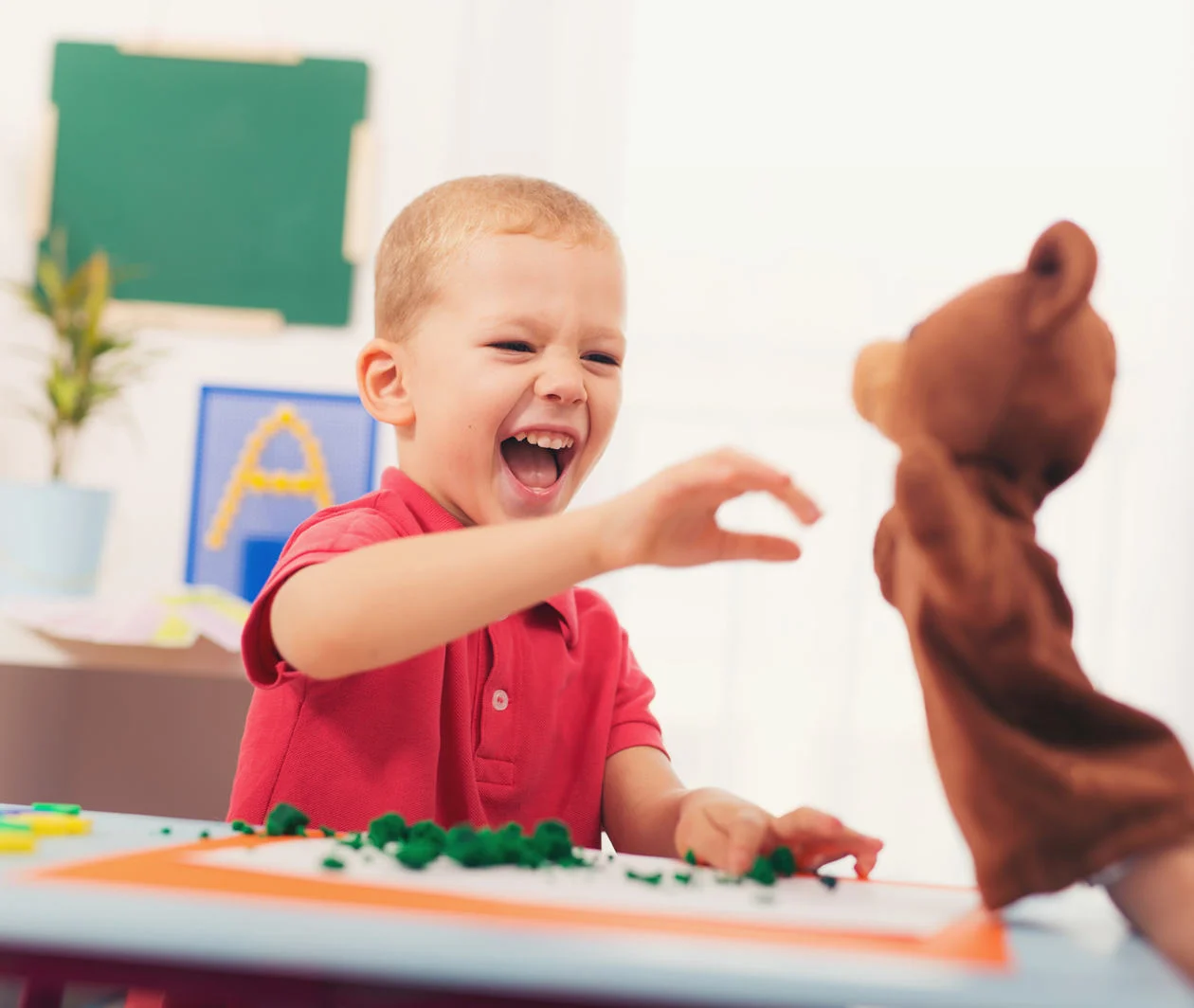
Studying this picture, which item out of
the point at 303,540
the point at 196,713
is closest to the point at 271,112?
the point at 196,713

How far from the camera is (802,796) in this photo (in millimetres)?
2324

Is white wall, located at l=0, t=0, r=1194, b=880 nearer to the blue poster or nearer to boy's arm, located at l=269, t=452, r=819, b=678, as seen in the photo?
the blue poster

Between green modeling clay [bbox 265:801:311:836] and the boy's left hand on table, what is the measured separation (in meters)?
0.19

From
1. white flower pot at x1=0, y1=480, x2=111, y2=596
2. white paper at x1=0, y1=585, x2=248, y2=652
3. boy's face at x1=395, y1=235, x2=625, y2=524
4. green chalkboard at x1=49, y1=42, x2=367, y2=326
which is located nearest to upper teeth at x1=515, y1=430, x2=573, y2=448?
boy's face at x1=395, y1=235, x2=625, y2=524

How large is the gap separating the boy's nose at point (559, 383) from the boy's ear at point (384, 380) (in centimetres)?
12

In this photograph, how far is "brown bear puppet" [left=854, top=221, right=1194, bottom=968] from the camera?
455mm

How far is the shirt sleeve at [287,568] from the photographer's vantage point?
2.30ft

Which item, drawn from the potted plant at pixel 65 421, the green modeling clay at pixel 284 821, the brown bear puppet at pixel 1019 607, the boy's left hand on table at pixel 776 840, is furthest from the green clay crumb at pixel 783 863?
the potted plant at pixel 65 421

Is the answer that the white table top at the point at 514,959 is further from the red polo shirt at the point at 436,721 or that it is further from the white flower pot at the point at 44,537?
the white flower pot at the point at 44,537

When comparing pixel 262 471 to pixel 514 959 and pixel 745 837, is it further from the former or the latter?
pixel 514 959

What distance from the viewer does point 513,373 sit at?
0.87 meters

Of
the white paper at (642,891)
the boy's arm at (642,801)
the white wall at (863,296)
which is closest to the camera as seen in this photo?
the white paper at (642,891)

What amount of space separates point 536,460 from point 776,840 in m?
0.40

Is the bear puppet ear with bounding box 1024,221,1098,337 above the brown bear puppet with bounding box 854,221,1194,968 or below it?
above
